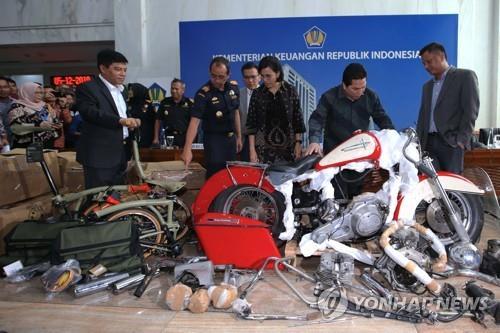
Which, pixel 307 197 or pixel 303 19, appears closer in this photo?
pixel 307 197

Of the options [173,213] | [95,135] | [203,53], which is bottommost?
[173,213]

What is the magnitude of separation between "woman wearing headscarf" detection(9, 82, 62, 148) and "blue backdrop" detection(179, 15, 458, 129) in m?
2.06

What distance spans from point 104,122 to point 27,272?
1031 millimetres

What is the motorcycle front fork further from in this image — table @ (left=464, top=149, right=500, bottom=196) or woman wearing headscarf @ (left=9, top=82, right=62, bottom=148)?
woman wearing headscarf @ (left=9, top=82, right=62, bottom=148)

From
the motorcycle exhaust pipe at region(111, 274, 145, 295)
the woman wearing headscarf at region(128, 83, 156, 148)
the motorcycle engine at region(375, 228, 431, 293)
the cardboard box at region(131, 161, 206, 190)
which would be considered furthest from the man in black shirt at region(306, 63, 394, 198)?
the woman wearing headscarf at region(128, 83, 156, 148)

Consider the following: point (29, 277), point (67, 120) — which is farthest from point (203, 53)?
point (29, 277)

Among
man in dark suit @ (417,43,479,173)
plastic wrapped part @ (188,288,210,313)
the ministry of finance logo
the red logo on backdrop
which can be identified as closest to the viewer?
plastic wrapped part @ (188,288,210,313)

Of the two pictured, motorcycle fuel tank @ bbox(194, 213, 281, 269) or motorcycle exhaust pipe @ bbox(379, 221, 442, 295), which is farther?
motorcycle fuel tank @ bbox(194, 213, 281, 269)

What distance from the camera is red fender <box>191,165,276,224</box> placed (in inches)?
105

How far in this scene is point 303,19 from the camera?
17.3ft

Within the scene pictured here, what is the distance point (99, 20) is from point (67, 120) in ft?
7.09

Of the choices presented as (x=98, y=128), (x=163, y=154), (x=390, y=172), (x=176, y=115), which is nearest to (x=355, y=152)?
(x=390, y=172)

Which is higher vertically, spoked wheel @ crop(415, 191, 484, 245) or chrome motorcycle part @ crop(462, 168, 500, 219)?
chrome motorcycle part @ crop(462, 168, 500, 219)

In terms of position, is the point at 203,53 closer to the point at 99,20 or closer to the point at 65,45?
the point at 99,20
